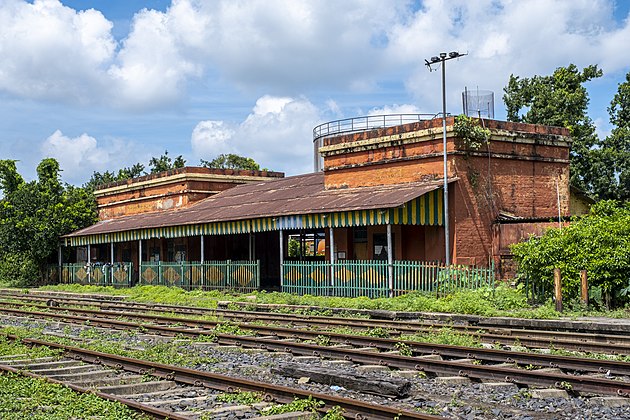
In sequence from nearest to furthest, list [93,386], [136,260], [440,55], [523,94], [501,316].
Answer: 1. [93,386]
2. [501,316]
3. [440,55]
4. [136,260]
5. [523,94]

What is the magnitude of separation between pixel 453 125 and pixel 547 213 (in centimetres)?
510

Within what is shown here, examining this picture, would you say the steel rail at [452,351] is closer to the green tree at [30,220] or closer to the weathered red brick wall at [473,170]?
the weathered red brick wall at [473,170]

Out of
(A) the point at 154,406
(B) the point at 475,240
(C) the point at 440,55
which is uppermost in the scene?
(C) the point at 440,55

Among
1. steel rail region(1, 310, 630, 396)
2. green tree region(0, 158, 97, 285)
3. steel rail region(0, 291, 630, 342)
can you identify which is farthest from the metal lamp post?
green tree region(0, 158, 97, 285)

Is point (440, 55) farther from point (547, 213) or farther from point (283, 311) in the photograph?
point (283, 311)

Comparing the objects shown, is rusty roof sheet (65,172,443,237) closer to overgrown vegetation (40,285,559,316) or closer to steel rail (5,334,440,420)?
overgrown vegetation (40,285,559,316)

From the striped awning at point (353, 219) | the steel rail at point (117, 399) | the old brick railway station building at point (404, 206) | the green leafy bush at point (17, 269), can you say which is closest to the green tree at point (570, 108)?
the old brick railway station building at point (404, 206)

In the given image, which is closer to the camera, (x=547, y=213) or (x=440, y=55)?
(x=440, y=55)

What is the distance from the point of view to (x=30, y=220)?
39.3 m

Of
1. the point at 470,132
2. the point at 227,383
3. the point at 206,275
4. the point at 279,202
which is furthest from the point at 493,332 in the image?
the point at 206,275

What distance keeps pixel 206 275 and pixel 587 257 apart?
50.4 feet

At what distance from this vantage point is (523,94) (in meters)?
42.0

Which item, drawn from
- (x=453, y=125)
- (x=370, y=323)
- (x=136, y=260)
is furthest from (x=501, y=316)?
(x=136, y=260)

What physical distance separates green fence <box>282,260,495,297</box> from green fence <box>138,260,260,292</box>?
2.01 metres
